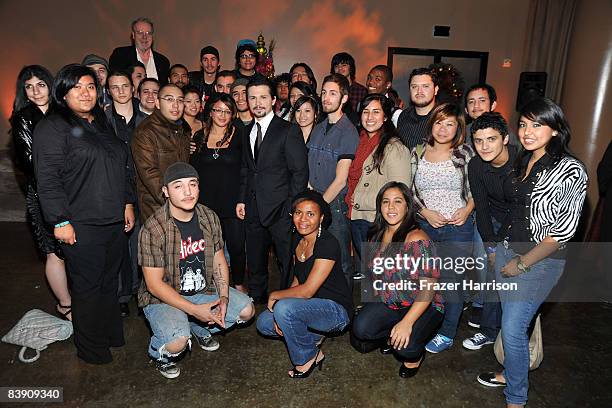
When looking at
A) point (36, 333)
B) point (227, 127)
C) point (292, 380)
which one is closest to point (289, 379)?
point (292, 380)

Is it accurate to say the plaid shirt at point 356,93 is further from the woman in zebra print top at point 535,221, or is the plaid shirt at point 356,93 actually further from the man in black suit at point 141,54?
the woman in zebra print top at point 535,221

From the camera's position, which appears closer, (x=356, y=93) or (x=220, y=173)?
(x=220, y=173)

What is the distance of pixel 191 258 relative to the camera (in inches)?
107

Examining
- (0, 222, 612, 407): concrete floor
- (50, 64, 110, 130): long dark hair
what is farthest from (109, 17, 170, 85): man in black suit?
(0, 222, 612, 407): concrete floor

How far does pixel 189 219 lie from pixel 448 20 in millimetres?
7818

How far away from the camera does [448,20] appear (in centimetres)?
846

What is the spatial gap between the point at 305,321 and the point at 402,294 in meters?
0.64

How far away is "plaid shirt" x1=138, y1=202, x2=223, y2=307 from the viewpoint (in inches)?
99.4

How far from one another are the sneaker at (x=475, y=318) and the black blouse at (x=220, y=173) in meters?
2.14

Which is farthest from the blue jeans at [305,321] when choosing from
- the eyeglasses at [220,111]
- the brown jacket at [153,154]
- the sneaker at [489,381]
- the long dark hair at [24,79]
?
the long dark hair at [24,79]

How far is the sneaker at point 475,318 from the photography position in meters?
3.32

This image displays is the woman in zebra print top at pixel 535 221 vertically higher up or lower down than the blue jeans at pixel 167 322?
higher up

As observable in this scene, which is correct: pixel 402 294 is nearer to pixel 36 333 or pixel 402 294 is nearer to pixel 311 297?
pixel 311 297

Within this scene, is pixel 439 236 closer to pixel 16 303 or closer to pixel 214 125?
pixel 214 125
